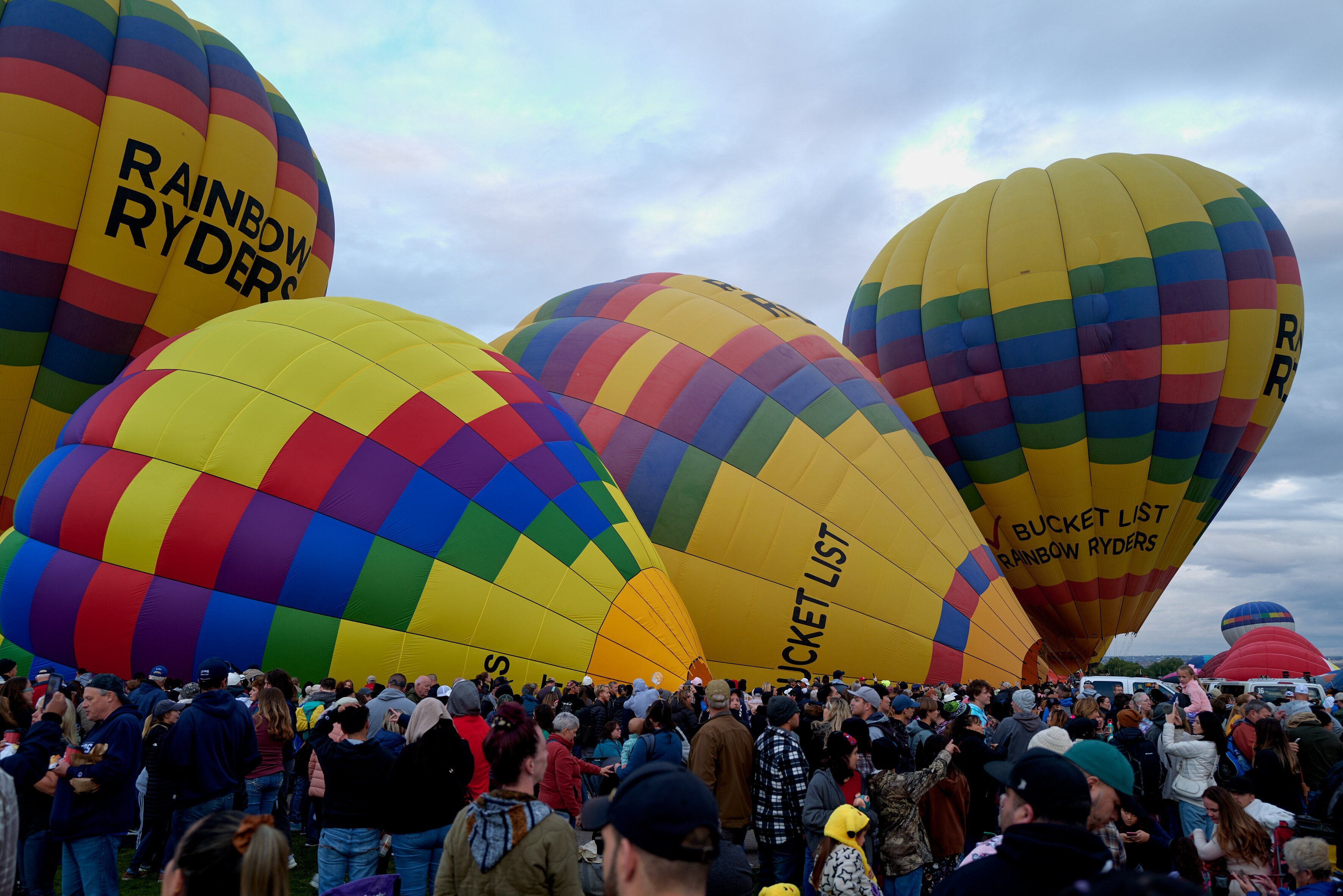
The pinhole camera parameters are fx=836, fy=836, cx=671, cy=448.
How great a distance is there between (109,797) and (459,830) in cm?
244

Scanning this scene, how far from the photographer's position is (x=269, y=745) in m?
5.16

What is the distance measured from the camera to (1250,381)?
13406 mm

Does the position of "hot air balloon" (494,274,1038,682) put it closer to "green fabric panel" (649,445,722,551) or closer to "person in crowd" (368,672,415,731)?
"green fabric panel" (649,445,722,551)

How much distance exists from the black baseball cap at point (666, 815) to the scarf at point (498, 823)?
0.84 metres

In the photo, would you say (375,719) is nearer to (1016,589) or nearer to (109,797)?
(109,797)

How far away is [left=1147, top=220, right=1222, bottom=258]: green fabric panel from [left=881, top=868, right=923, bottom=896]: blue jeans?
1175 cm

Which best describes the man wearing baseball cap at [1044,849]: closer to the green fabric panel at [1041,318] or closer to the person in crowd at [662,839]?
the person in crowd at [662,839]

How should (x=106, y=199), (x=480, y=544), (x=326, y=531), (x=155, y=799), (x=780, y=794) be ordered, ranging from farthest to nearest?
(x=106, y=199) < (x=480, y=544) < (x=326, y=531) < (x=780, y=794) < (x=155, y=799)

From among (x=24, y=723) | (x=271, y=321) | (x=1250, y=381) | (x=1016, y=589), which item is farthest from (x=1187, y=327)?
(x=24, y=723)

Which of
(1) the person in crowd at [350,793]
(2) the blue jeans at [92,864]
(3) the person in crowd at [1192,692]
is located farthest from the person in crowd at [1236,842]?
(2) the blue jeans at [92,864]

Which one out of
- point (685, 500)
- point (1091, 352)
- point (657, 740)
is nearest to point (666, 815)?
point (657, 740)

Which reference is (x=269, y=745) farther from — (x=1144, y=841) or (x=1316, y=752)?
(x=1316, y=752)

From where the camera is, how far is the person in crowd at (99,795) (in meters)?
3.80

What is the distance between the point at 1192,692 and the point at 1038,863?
656cm
